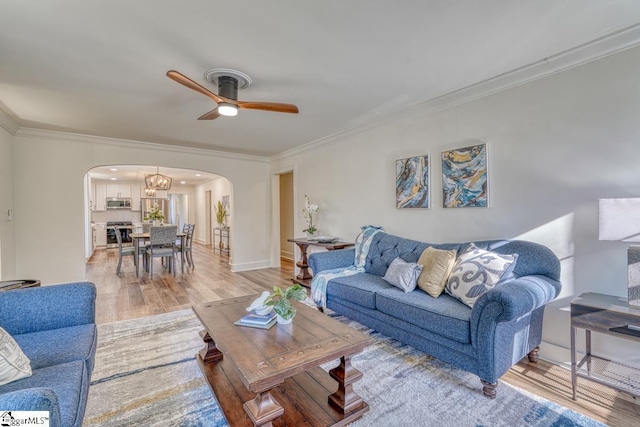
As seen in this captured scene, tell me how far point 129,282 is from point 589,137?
639cm

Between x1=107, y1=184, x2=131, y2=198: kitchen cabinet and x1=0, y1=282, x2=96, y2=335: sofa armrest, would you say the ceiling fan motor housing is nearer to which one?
x1=0, y1=282, x2=96, y2=335: sofa armrest

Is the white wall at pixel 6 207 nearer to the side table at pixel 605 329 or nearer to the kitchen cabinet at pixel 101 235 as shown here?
the side table at pixel 605 329

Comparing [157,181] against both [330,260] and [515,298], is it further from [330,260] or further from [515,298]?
[515,298]

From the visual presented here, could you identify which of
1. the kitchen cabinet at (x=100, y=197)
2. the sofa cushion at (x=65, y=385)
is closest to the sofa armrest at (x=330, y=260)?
the sofa cushion at (x=65, y=385)

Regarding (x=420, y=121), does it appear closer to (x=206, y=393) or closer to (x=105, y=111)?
(x=206, y=393)

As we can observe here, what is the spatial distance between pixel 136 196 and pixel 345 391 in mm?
11176

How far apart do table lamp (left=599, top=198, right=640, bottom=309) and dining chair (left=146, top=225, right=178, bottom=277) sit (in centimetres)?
609

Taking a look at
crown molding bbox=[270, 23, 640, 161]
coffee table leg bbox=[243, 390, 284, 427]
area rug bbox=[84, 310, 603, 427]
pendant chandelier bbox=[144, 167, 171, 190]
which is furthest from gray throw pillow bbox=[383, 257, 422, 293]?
pendant chandelier bbox=[144, 167, 171, 190]

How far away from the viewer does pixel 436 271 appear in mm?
2514

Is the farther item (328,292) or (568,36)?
(328,292)

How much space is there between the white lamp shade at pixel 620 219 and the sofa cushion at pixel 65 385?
2917 millimetres

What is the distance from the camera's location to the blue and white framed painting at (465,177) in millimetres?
2785

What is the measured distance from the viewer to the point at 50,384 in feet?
3.96

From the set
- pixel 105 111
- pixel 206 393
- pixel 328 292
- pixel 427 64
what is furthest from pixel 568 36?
pixel 105 111
